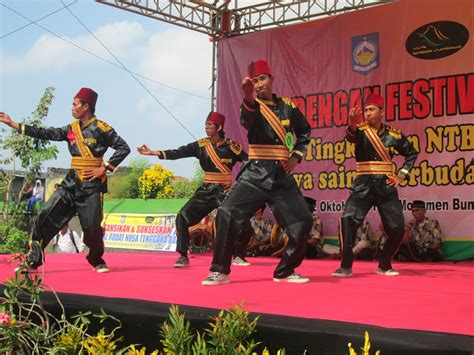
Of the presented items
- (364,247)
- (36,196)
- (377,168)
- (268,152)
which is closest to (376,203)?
(377,168)

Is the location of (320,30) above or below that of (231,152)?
above

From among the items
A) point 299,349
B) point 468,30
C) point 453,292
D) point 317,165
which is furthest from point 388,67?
point 299,349

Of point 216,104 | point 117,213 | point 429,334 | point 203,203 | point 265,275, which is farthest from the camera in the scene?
point 117,213

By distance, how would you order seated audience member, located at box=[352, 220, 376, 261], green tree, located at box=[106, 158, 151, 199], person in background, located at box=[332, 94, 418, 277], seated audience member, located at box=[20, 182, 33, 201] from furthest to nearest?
green tree, located at box=[106, 158, 151, 199] < seated audience member, located at box=[20, 182, 33, 201] < seated audience member, located at box=[352, 220, 376, 261] < person in background, located at box=[332, 94, 418, 277]

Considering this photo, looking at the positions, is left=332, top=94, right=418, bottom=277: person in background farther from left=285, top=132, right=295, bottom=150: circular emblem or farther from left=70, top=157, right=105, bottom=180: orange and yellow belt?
left=70, top=157, right=105, bottom=180: orange and yellow belt

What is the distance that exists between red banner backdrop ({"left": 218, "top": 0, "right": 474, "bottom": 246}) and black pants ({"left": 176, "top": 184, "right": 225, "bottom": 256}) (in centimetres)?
278

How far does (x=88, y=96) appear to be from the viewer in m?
5.57

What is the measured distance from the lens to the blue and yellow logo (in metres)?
8.61

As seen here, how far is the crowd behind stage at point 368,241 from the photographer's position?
775 cm

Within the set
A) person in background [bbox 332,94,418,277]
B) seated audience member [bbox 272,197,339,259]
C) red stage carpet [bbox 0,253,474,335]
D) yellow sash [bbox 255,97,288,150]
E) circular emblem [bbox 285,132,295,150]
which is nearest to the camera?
red stage carpet [bbox 0,253,474,335]

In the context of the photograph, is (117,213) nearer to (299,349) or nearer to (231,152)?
(231,152)

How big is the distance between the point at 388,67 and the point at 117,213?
18.6 feet

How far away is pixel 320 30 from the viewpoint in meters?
9.22

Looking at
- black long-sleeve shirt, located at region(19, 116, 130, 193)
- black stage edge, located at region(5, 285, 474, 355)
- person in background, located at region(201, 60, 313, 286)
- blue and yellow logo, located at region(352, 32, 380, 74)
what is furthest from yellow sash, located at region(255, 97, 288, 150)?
blue and yellow logo, located at region(352, 32, 380, 74)
